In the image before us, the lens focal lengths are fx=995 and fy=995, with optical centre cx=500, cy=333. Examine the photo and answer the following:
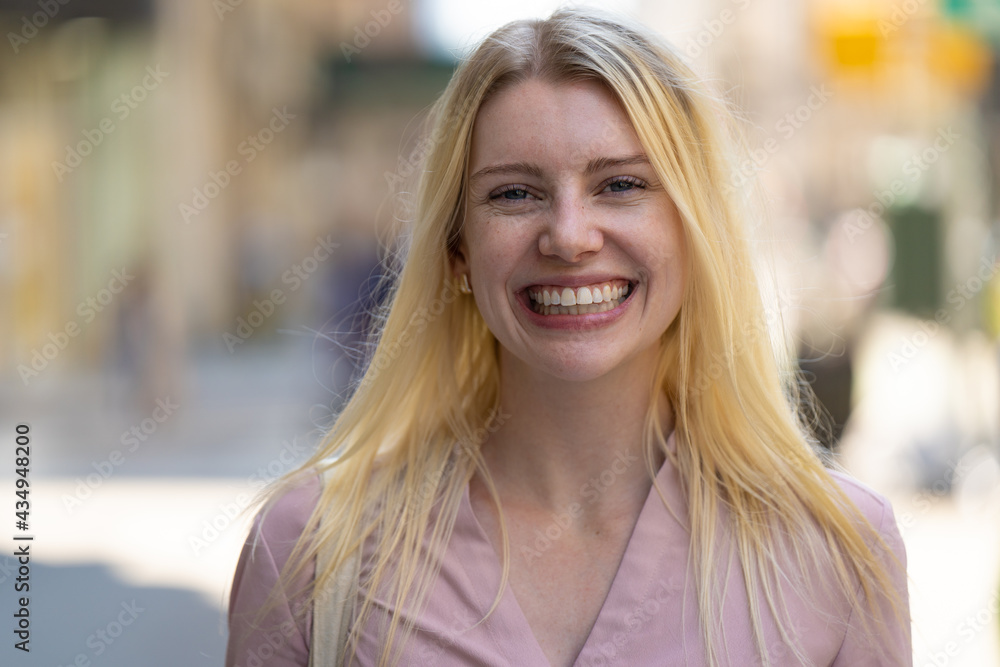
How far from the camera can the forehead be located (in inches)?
69.0

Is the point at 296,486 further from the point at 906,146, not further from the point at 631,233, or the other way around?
the point at 906,146

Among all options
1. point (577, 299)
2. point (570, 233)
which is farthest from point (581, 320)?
point (570, 233)

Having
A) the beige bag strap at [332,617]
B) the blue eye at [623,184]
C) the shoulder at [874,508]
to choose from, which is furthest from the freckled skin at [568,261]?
the shoulder at [874,508]

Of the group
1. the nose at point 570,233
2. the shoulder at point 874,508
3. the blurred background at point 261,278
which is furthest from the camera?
the blurred background at point 261,278

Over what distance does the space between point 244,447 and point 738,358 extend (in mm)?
7944

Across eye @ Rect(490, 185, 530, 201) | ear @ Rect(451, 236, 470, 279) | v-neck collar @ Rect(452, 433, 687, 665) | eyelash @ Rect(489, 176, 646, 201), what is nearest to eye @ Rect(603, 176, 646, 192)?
eyelash @ Rect(489, 176, 646, 201)

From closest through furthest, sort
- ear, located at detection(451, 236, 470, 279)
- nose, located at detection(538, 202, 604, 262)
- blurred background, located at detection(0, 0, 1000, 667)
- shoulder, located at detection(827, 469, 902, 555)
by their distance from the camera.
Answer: nose, located at detection(538, 202, 604, 262) < shoulder, located at detection(827, 469, 902, 555) < ear, located at detection(451, 236, 470, 279) < blurred background, located at detection(0, 0, 1000, 667)

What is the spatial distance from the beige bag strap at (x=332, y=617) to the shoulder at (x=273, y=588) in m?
0.02

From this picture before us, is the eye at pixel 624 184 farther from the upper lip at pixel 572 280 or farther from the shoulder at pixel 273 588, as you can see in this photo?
the shoulder at pixel 273 588

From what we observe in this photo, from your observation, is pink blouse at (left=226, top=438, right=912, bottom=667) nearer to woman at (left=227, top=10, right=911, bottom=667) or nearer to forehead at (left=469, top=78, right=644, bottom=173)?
woman at (left=227, top=10, right=911, bottom=667)

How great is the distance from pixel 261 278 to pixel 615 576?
18.6 meters

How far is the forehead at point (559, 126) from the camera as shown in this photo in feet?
5.75

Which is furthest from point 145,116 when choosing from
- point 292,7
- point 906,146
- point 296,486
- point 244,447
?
point 296,486

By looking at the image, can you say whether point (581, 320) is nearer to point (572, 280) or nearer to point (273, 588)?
point (572, 280)
